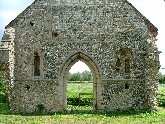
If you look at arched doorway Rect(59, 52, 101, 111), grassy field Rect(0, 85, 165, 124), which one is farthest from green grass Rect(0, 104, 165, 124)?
arched doorway Rect(59, 52, 101, 111)

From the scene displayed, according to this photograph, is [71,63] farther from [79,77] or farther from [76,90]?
[79,77]

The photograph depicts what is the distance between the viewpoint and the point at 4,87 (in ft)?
57.9

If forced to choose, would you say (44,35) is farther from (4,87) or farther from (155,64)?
(155,64)

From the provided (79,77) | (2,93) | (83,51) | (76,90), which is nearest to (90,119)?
(83,51)

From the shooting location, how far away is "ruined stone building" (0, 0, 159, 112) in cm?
1833

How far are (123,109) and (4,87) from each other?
19.0ft

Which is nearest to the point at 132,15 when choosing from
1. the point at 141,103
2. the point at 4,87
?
the point at 141,103

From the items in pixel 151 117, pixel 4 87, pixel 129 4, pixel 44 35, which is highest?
pixel 129 4

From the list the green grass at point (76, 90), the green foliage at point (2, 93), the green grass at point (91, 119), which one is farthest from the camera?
the green grass at point (76, 90)

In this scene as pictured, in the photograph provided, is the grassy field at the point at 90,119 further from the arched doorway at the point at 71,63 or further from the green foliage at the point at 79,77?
the green foliage at the point at 79,77

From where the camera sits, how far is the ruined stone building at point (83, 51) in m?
18.3

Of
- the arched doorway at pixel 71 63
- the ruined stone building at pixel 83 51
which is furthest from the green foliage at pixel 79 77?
the ruined stone building at pixel 83 51

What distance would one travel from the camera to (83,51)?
723 inches

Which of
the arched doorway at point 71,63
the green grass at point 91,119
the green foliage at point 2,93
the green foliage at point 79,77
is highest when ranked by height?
the green foliage at point 79,77
